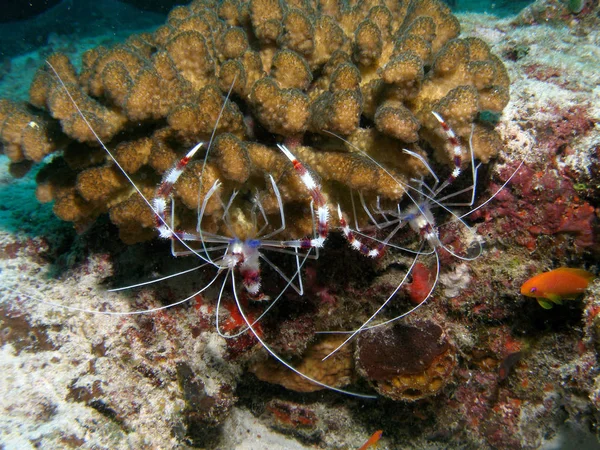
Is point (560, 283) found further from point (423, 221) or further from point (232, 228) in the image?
point (232, 228)

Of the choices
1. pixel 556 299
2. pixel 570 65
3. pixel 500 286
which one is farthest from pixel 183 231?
pixel 570 65

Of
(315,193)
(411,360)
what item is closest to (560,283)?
(411,360)

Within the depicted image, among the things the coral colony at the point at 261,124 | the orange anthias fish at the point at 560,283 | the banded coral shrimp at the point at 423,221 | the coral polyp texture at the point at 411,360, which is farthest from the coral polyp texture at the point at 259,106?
the coral polyp texture at the point at 411,360

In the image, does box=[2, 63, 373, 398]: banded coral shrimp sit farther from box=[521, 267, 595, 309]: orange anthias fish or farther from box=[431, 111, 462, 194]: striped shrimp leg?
box=[521, 267, 595, 309]: orange anthias fish

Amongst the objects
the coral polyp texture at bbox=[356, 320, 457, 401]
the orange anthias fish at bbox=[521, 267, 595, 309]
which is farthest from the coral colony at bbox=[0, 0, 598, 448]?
the orange anthias fish at bbox=[521, 267, 595, 309]

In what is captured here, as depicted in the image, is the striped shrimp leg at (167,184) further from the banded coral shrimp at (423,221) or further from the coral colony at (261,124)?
the banded coral shrimp at (423,221)

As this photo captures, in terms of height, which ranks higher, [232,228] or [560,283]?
[232,228]
